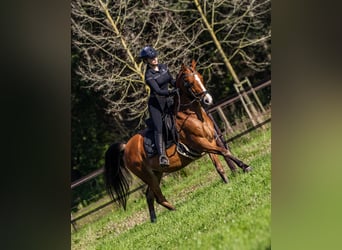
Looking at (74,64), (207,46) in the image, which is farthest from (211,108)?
(74,64)

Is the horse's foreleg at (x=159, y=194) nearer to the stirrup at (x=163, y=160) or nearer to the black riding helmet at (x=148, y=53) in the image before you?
the stirrup at (x=163, y=160)

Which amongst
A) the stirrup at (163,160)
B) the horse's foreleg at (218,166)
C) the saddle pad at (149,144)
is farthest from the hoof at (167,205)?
the horse's foreleg at (218,166)

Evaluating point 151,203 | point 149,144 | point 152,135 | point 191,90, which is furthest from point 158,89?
point 151,203

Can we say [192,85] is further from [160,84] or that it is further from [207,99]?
[160,84]

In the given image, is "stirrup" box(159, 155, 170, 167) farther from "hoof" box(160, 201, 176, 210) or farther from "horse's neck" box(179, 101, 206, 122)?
"horse's neck" box(179, 101, 206, 122)

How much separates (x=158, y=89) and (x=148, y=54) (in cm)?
40

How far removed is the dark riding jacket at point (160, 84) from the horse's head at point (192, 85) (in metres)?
0.13

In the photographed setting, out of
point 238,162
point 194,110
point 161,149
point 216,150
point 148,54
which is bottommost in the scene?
point 238,162

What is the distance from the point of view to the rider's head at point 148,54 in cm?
643

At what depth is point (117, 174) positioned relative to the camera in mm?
6676

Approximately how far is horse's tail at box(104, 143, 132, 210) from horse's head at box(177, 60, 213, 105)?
3.27 feet

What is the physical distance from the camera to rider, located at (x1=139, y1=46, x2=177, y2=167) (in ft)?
21.0
